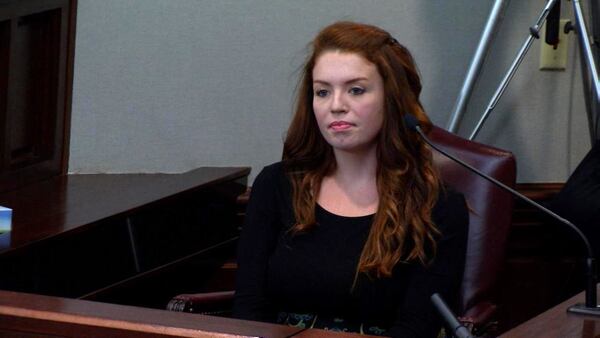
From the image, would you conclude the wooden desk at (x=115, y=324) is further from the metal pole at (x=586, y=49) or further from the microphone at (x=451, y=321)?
the metal pole at (x=586, y=49)

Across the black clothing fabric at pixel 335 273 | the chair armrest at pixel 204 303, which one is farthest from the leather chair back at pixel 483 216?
the chair armrest at pixel 204 303

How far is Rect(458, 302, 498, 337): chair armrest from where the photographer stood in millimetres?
2439

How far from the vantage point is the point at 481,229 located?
2559 mm

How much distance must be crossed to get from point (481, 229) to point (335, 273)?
0.43 m

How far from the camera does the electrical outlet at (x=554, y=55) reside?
3.41 meters

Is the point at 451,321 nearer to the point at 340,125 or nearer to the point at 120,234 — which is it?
the point at 340,125

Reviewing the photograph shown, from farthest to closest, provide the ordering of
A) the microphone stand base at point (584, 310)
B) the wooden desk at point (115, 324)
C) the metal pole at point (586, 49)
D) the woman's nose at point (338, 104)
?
the metal pole at point (586, 49) → the woman's nose at point (338, 104) → the microphone stand base at point (584, 310) → the wooden desk at point (115, 324)

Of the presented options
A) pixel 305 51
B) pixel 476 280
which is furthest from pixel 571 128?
pixel 476 280

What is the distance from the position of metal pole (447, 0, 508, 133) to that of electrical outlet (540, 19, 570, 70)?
0.28m

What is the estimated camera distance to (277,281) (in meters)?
2.33

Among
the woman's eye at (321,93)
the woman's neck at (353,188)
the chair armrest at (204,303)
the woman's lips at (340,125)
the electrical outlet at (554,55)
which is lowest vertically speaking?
the chair armrest at (204,303)

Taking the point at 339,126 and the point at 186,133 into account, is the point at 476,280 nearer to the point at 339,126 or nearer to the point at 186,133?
the point at 339,126

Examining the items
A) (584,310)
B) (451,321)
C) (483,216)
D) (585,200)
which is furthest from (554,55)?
(451,321)

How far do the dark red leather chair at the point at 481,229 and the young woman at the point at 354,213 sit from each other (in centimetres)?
20
